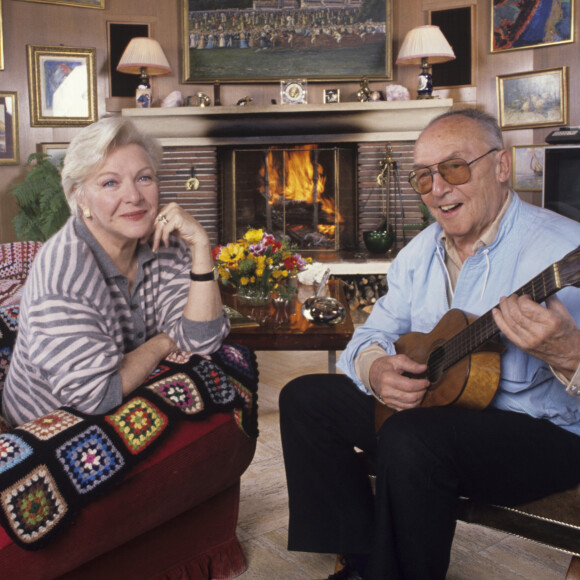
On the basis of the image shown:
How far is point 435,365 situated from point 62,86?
451 centimetres

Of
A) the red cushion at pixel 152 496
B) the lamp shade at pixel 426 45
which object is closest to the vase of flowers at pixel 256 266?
the red cushion at pixel 152 496

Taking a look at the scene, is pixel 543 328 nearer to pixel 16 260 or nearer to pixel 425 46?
pixel 16 260

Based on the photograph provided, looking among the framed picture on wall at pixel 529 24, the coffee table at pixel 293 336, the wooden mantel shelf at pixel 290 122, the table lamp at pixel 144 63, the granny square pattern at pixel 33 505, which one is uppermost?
the framed picture on wall at pixel 529 24

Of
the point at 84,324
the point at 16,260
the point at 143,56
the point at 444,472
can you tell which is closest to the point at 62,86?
the point at 143,56

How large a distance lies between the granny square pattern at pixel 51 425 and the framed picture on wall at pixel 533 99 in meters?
4.51

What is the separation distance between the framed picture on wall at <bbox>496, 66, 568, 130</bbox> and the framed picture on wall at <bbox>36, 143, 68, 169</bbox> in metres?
3.37

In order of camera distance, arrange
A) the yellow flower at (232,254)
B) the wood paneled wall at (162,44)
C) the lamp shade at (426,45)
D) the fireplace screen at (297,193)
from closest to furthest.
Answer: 1. the yellow flower at (232,254)
2. the lamp shade at (426,45)
3. the wood paneled wall at (162,44)
4. the fireplace screen at (297,193)

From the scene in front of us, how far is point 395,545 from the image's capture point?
1.24 metres

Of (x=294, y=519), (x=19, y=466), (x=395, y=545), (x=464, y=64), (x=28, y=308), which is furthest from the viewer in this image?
(x=464, y=64)

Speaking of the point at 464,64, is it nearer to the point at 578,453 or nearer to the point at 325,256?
the point at 325,256

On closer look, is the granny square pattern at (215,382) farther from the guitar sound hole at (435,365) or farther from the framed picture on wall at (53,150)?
the framed picture on wall at (53,150)

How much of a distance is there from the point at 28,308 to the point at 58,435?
31 cm

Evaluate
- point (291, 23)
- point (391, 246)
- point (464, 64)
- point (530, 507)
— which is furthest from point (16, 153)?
point (530, 507)

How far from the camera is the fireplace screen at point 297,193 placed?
5199mm
